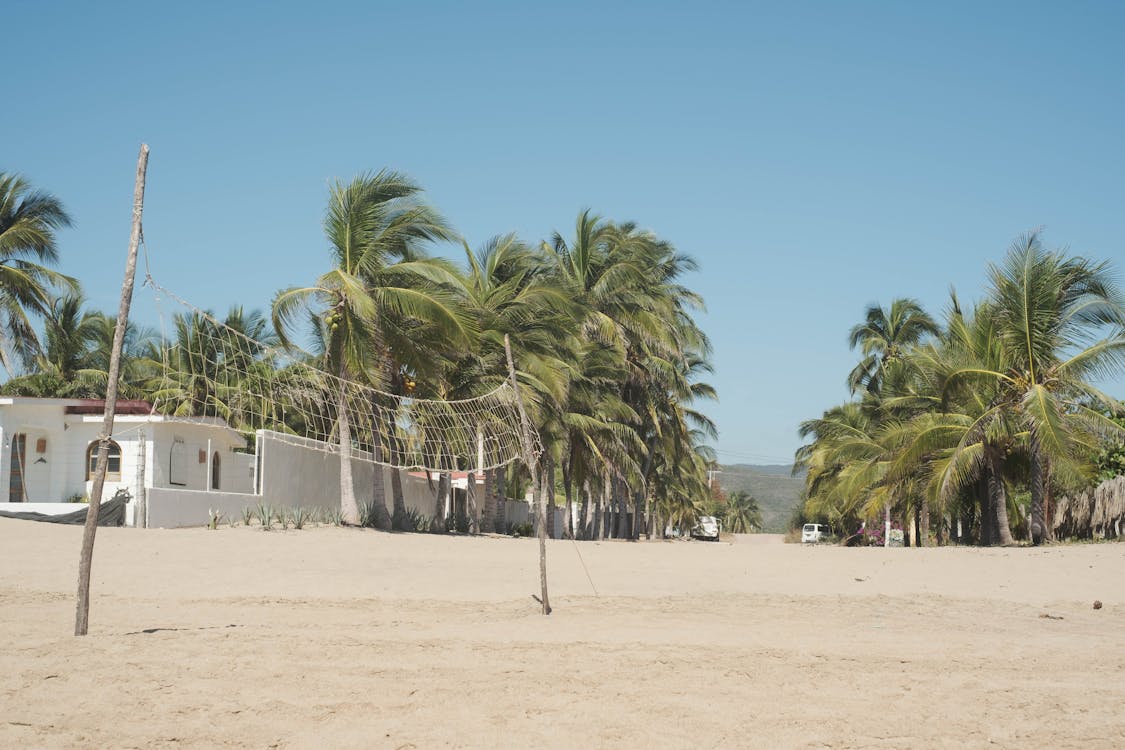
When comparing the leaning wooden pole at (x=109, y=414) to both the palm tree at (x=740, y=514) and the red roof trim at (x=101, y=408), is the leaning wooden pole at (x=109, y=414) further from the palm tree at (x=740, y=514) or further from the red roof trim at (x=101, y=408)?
the palm tree at (x=740, y=514)

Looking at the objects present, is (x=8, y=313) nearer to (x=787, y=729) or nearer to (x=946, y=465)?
(x=946, y=465)

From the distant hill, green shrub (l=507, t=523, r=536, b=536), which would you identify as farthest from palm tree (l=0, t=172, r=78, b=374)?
the distant hill

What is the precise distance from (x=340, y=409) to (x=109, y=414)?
9.43 m

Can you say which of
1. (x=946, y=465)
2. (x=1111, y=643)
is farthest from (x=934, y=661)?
(x=946, y=465)

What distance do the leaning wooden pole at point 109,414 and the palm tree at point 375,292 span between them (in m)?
9.87

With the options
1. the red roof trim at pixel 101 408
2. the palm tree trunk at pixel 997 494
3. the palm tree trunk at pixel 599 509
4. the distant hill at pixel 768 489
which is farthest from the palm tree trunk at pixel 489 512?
the distant hill at pixel 768 489

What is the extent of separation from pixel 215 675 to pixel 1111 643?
747cm

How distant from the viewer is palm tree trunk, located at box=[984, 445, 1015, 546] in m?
20.8

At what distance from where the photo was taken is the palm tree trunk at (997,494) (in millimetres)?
20750

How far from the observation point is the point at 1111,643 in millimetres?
9062

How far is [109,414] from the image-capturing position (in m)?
8.80

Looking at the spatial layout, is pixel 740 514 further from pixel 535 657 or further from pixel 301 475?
pixel 535 657

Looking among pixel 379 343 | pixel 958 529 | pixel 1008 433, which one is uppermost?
pixel 379 343

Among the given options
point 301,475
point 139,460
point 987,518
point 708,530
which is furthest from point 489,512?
point 708,530
